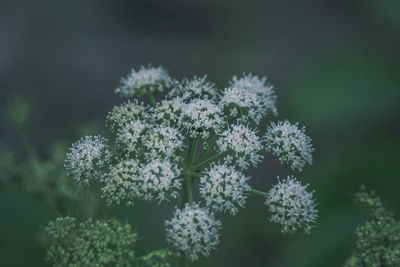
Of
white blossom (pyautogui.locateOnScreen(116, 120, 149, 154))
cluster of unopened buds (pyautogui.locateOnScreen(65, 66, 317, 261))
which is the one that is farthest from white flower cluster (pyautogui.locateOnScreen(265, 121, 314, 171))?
white blossom (pyautogui.locateOnScreen(116, 120, 149, 154))

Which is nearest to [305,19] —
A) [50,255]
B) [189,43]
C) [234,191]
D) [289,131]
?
[189,43]

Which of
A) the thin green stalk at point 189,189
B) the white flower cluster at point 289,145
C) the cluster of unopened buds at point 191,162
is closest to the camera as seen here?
the cluster of unopened buds at point 191,162

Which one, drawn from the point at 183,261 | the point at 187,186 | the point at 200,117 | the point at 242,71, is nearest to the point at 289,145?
the point at 200,117

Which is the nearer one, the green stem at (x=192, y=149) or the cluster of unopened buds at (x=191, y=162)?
the cluster of unopened buds at (x=191, y=162)

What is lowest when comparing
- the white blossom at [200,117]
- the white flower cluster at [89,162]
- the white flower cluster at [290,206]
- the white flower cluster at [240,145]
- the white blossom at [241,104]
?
the white flower cluster at [290,206]

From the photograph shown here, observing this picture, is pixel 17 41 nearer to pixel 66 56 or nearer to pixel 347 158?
pixel 66 56

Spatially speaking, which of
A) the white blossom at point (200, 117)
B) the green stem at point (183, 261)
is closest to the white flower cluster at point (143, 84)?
the white blossom at point (200, 117)

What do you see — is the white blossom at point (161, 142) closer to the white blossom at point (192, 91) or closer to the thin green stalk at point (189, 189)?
the thin green stalk at point (189, 189)

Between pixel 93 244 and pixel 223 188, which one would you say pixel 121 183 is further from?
pixel 223 188
